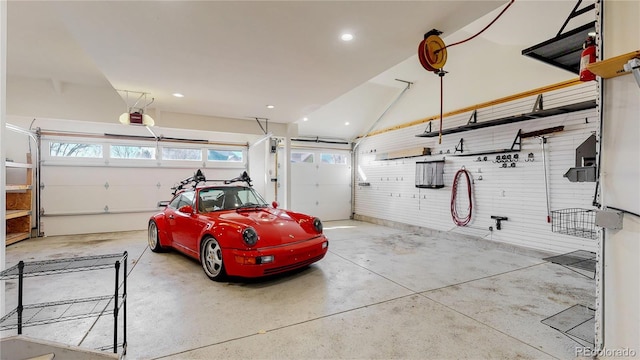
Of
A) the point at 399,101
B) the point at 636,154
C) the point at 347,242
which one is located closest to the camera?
the point at 636,154

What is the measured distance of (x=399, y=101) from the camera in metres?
7.51

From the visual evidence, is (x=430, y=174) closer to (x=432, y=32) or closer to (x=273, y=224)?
(x=432, y=32)

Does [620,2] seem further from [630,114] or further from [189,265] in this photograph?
[189,265]

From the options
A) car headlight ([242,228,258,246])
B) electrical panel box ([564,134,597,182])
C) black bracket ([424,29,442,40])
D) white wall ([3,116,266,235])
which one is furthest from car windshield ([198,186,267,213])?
electrical panel box ([564,134,597,182])

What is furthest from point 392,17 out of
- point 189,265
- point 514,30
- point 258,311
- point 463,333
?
point 189,265

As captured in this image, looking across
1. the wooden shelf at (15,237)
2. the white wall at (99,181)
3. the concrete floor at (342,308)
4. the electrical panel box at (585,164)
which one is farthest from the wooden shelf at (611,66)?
the wooden shelf at (15,237)

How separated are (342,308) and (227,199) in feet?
8.01

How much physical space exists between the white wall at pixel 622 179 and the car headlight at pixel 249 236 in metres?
2.87

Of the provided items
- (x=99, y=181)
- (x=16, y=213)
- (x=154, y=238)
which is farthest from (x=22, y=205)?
(x=154, y=238)

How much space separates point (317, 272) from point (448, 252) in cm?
267

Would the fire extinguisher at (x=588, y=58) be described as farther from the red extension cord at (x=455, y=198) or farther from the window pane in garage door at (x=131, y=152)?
the window pane in garage door at (x=131, y=152)

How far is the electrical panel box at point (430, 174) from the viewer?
20.6ft

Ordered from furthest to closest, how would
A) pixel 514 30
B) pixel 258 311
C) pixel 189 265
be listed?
1. pixel 514 30
2. pixel 189 265
3. pixel 258 311

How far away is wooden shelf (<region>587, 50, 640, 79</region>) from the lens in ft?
4.70
